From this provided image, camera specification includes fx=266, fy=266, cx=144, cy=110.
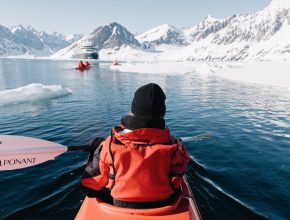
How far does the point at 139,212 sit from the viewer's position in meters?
3.57

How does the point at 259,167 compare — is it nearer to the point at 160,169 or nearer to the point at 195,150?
the point at 195,150

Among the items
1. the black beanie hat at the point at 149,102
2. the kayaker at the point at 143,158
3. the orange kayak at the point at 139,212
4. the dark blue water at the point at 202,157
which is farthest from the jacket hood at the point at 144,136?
the dark blue water at the point at 202,157

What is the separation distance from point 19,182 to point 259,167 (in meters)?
6.71

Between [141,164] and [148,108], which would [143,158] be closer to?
[141,164]

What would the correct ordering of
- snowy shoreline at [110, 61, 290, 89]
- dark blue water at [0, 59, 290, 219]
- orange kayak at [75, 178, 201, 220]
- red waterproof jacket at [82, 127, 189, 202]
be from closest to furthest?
red waterproof jacket at [82, 127, 189, 202]
orange kayak at [75, 178, 201, 220]
dark blue water at [0, 59, 290, 219]
snowy shoreline at [110, 61, 290, 89]

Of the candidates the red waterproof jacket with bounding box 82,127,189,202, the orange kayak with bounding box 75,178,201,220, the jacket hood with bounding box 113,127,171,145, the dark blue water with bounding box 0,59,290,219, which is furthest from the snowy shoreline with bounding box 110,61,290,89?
the jacket hood with bounding box 113,127,171,145

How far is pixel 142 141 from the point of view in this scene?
328 centimetres

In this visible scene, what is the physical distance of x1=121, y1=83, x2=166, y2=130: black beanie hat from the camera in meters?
3.34

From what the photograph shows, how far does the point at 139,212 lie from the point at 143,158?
0.86 metres

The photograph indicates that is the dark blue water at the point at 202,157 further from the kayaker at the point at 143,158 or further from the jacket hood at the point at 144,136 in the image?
the jacket hood at the point at 144,136

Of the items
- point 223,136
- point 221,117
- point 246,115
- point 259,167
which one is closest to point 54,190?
point 259,167

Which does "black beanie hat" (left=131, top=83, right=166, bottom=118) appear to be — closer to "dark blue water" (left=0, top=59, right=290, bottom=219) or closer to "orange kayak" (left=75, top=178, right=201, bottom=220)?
"orange kayak" (left=75, top=178, right=201, bottom=220)

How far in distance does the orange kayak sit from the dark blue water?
1.63m

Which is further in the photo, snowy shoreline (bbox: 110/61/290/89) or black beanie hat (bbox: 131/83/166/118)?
snowy shoreline (bbox: 110/61/290/89)
